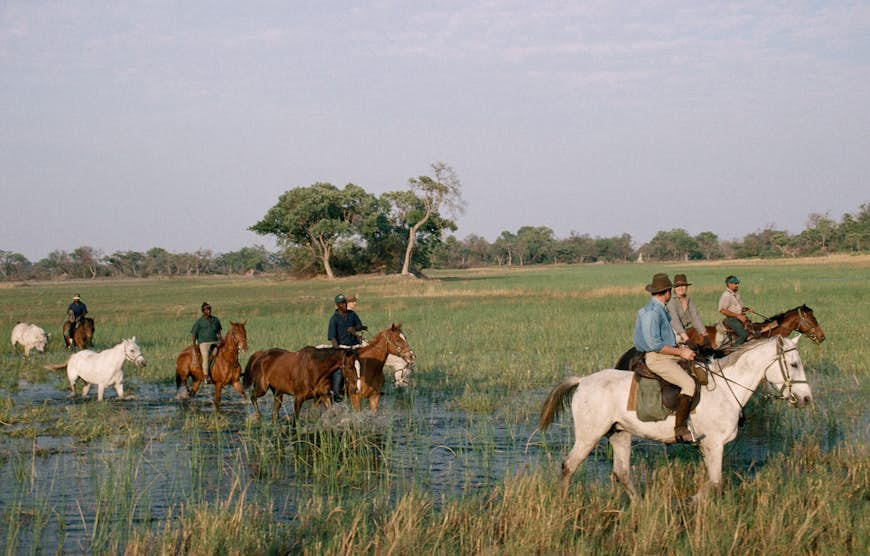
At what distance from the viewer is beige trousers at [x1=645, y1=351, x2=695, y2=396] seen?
7610mm

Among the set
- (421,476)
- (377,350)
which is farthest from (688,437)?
(377,350)

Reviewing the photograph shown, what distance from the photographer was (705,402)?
25.6 feet

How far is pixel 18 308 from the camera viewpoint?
42.5 meters

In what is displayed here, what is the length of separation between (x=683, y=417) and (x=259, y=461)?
523 cm

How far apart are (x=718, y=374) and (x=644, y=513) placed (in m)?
2.06

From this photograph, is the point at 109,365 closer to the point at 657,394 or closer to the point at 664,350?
the point at 657,394

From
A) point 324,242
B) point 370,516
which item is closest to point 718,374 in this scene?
point 370,516

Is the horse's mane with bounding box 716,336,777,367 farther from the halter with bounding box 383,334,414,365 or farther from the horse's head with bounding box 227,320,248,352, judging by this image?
the horse's head with bounding box 227,320,248,352

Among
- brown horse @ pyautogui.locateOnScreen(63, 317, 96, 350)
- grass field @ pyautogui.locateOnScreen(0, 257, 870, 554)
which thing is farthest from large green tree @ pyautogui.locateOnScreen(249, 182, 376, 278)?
grass field @ pyautogui.locateOnScreen(0, 257, 870, 554)

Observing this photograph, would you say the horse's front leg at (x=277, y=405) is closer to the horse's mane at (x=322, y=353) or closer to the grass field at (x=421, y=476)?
the grass field at (x=421, y=476)

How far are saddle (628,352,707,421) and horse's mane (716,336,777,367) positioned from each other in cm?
49

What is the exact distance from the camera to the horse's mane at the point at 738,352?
8.16 metres

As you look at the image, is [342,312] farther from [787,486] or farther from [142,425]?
[787,486]

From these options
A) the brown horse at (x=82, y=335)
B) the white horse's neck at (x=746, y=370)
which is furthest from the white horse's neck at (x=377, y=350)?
the brown horse at (x=82, y=335)
